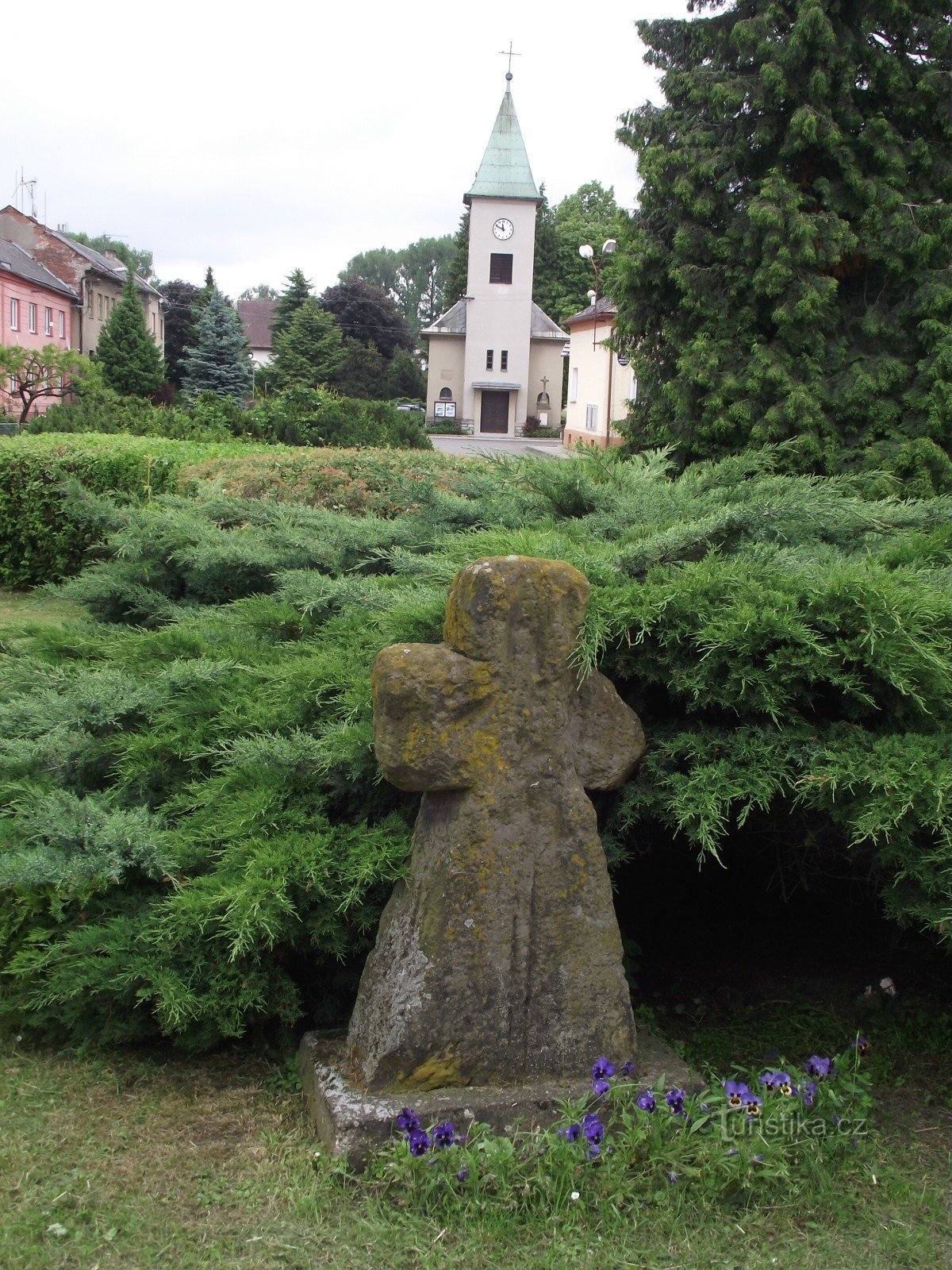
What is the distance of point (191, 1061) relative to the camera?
3309 millimetres

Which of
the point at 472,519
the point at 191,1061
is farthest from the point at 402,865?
the point at 472,519

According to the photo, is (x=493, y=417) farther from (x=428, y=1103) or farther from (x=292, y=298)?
(x=428, y=1103)

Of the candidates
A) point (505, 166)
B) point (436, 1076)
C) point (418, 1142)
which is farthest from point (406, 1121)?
point (505, 166)

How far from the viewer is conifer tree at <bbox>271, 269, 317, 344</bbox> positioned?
59.2 metres

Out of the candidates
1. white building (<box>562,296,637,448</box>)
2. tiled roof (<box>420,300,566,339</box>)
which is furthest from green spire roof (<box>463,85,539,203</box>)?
white building (<box>562,296,637,448</box>)

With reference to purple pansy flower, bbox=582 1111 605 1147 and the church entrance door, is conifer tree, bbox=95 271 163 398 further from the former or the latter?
purple pansy flower, bbox=582 1111 605 1147

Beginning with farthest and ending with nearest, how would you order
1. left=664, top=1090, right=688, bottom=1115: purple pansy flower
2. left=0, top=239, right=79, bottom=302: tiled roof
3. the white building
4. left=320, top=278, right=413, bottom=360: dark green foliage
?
left=320, top=278, right=413, bottom=360: dark green foliage
left=0, top=239, right=79, bottom=302: tiled roof
the white building
left=664, top=1090, right=688, bottom=1115: purple pansy flower

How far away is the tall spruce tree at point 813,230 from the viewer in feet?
32.9

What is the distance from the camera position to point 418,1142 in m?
2.71

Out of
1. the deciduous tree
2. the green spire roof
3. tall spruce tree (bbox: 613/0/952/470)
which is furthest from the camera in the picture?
the green spire roof

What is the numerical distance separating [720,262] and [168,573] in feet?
23.3

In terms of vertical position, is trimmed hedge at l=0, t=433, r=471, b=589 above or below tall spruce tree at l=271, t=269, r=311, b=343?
below

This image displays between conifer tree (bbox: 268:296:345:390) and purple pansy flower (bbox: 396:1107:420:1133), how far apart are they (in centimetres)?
5285

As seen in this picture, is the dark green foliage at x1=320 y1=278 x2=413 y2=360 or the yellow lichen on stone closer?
the yellow lichen on stone
